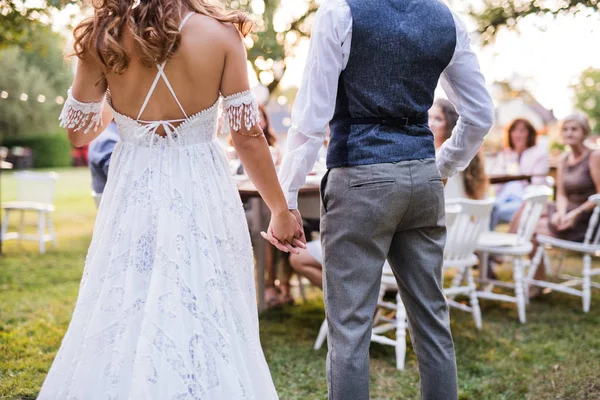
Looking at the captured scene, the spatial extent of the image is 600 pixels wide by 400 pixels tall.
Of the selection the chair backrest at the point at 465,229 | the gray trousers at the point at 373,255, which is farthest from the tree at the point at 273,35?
the gray trousers at the point at 373,255

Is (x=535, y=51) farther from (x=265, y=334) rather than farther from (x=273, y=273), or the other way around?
(x=265, y=334)

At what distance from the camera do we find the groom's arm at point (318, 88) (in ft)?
6.05

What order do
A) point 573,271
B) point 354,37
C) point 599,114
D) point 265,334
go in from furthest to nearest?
point 599,114 → point 573,271 → point 265,334 → point 354,37

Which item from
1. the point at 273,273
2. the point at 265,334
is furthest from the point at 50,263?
the point at 265,334

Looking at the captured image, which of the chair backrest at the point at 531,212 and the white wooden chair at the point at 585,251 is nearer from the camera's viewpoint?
the chair backrest at the point at 531,212

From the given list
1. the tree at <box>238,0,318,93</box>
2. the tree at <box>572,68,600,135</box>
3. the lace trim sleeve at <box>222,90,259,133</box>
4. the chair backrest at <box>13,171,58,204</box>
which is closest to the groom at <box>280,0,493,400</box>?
the lace trim sleeve at <box>222,90,259,133</box>

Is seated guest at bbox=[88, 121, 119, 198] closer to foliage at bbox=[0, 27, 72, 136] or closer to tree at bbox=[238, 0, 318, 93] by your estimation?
tree at bbox=[238, 0, 318, 93]

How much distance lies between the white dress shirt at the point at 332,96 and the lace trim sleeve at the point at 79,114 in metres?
0.62

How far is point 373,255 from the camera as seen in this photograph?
197 cm

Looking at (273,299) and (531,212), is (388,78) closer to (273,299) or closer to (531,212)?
(531,212)

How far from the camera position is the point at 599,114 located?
34.2 meters

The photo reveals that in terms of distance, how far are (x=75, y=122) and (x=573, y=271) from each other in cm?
568

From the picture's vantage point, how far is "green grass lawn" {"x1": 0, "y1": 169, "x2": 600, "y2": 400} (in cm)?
310

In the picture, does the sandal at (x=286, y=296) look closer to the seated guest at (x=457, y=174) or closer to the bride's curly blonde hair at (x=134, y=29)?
the seated guest at (x=457, y=174)
